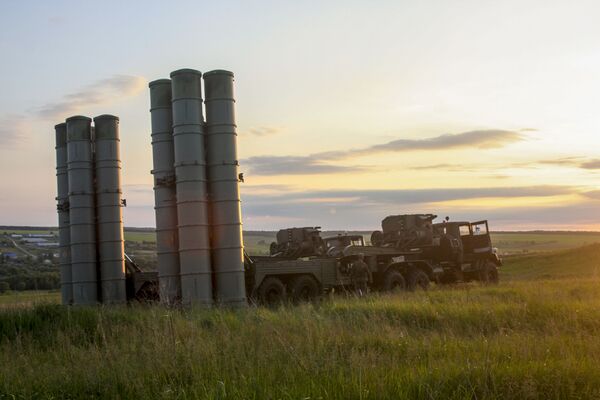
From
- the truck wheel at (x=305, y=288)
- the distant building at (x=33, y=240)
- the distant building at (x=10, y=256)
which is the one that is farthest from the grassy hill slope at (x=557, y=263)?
the distant building at (x=33, y=240)

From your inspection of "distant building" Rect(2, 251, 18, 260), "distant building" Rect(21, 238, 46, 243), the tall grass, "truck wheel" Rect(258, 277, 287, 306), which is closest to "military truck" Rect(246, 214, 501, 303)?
"truck wheel" Rect(258, 277, 287, 306)

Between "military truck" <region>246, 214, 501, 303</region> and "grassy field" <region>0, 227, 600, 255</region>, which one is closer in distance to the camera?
"military truck" <region>246, 214, 501, 303</region>

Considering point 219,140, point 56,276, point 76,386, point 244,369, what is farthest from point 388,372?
point 56,276

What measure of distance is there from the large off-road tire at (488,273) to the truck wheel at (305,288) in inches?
367

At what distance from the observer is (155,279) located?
20.0 m

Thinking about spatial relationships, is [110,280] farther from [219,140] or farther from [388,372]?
[388,372]

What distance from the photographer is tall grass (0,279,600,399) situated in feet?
21.7

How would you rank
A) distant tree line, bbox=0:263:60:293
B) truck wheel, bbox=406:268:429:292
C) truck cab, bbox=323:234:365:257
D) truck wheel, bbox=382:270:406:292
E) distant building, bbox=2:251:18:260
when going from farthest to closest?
1. distant building, bbox=2:251:18:260
2. distant tree line, bbox=0:263:60:293
3. truck cab, bbox=323:234:365:257
4. truck wheel, bbox=406:268:429:292
5. truck wheel, bbox=382:270:406:292

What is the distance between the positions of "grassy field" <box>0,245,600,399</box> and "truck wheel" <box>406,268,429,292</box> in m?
11.1

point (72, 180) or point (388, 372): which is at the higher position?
Result: point (72, 180)

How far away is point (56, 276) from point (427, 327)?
3498 centimetres

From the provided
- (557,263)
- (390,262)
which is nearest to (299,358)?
(390,262)

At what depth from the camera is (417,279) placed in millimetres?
24375

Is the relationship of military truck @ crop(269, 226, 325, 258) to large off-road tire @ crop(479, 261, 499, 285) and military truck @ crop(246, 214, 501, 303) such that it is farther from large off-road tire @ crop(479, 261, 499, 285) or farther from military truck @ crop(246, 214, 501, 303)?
large off-road tire @ crop(479, 261, 499, 285)
